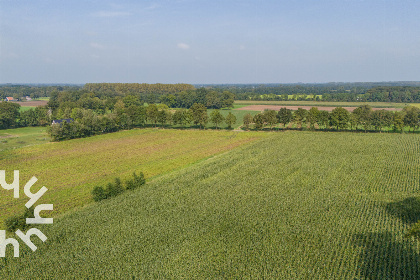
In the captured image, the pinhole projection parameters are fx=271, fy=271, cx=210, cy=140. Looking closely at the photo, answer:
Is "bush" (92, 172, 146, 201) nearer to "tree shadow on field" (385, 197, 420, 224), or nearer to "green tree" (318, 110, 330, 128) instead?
"tree shadow on field" (385, 197, 420, 224)

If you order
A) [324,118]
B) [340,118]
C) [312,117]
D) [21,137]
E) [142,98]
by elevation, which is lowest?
[21,137]

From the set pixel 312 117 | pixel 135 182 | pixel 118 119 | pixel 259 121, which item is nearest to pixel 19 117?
pixel 118 119

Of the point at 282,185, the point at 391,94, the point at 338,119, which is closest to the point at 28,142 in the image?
the point at 282,185

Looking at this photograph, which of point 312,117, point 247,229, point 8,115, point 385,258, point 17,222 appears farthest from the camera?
point 8,115

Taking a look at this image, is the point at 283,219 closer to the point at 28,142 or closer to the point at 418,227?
the point at 418,227

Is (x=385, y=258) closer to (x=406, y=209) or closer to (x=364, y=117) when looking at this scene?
(x=406, y=209)
